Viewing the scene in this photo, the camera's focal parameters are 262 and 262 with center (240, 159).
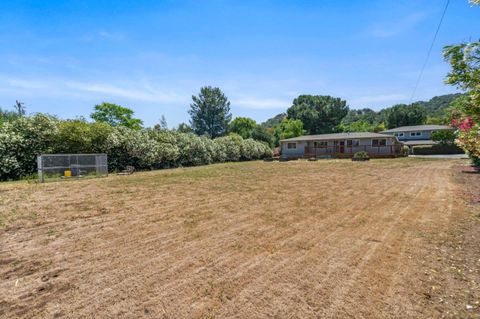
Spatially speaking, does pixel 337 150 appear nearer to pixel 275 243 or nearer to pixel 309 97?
pixel 309 97

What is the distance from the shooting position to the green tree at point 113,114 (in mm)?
45406

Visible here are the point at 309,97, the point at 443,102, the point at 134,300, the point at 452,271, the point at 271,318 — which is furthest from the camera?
the point at 443,102

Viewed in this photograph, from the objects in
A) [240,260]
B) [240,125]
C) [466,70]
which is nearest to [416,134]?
[240,125]

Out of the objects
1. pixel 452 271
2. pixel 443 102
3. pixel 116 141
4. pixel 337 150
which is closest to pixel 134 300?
pixel 452 271

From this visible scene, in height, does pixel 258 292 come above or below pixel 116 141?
below

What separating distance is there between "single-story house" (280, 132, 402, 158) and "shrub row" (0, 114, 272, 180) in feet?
51.7

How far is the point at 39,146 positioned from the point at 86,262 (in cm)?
1453

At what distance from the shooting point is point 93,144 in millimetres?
17219

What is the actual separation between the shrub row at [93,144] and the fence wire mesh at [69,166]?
2302 mm

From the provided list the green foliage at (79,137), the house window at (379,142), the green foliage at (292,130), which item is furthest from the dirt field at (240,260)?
the green foliage at (292,130)

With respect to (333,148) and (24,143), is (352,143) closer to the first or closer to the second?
(333,148)

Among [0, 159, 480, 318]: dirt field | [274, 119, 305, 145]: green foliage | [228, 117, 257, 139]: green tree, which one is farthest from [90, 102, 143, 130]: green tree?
[0, 159, 480, 318]: dirt field

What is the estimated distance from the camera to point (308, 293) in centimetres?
293

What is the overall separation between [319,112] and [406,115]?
17637mm
